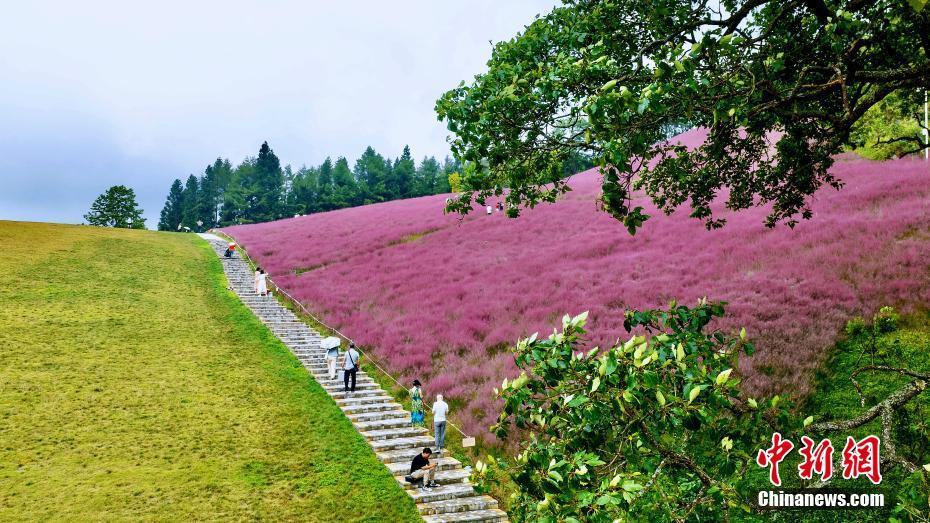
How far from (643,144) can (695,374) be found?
2777 millimetres

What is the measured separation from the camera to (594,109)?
517cm

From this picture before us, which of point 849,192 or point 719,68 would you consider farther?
point 849,192

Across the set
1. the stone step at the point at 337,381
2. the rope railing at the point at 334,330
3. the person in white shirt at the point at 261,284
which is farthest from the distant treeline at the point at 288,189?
the stone step at the point at 337,381

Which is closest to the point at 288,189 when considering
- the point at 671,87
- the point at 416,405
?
the point at 416,405

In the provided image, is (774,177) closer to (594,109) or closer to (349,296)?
(594,109)

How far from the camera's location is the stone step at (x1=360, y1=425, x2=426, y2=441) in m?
15.4

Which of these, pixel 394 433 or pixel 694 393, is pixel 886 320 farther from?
pixel 694 393

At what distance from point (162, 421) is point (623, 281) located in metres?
16.5

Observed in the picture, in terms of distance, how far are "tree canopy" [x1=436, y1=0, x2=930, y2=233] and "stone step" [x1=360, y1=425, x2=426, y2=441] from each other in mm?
8573

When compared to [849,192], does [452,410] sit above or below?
below

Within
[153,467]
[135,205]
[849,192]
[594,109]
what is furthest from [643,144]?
[135,205]

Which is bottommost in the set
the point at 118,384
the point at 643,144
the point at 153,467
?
the point at 153,467

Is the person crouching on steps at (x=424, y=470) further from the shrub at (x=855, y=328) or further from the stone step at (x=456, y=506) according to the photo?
the shrub at (x=855, y=328)

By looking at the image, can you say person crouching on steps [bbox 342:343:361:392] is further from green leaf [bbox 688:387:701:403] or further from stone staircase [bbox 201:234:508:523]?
green leaf [bbox 688:387:701:403]
